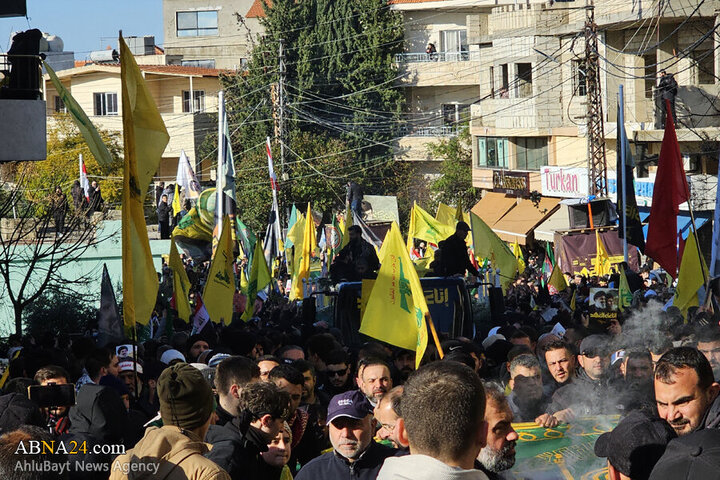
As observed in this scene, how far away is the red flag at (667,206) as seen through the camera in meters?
13.2

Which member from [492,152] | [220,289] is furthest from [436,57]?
[220,289]

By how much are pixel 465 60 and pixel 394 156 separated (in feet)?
23.7

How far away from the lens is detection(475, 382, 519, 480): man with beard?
15.0 feet

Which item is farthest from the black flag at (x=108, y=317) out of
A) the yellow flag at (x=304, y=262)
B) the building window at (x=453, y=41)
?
the building window at (x=453, y=41)

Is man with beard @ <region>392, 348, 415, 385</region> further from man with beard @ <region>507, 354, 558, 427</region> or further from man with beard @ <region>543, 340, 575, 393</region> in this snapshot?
man with beard @ <region>507, 354, 558, 427</region>

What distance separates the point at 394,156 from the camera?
191 feet

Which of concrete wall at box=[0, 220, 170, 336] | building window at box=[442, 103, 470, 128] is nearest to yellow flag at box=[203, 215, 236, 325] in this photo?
concrete wall at box=[0, 220, 170, 336]

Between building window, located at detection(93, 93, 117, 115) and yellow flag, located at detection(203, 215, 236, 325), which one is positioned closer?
yellow flag, located at detection(203, 215, 236, 325)

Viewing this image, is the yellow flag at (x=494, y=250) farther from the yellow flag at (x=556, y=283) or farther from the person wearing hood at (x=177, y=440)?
the person wearing hood at (x=177, y=440)

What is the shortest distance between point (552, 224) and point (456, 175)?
47.2ft

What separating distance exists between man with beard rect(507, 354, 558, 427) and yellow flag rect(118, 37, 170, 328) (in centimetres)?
267

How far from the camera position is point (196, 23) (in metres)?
69.2

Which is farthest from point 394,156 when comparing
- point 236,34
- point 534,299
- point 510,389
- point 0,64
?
point 510,389

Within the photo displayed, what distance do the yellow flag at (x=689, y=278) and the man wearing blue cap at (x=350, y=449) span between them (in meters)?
7.26
